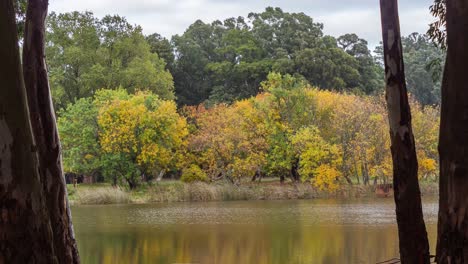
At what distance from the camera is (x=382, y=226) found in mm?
16453

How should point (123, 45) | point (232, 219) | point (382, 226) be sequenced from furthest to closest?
point (123, 45)
point (232, 219)
point (382, 226)

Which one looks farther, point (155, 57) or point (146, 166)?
point (155, 57)

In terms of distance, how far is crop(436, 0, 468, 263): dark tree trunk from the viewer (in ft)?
12.5

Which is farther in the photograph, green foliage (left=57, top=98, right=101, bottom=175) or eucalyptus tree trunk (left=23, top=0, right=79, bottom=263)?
green foliage (left=57, top=98, right=101, bottom=175)

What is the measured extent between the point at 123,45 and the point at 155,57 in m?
2.17

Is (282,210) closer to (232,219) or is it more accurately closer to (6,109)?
(232,219)

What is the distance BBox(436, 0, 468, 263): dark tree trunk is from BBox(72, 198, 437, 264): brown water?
792cm

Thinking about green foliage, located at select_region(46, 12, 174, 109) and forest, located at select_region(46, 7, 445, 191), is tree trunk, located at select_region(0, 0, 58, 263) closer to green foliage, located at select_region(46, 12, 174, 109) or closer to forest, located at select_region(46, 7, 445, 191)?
forest, located at select_region(46, 7, 445, 191)

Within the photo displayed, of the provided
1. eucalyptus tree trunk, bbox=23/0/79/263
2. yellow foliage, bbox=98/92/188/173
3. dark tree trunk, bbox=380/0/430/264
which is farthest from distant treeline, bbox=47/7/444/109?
dark tree trunk, bbox=380/0/430/264

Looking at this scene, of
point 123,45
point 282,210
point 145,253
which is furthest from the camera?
point 123,45

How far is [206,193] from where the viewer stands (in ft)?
85.2

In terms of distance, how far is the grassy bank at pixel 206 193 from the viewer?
2548 cm

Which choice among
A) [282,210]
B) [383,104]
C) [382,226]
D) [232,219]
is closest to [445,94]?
[382,226]

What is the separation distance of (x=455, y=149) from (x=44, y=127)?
3587 mm
